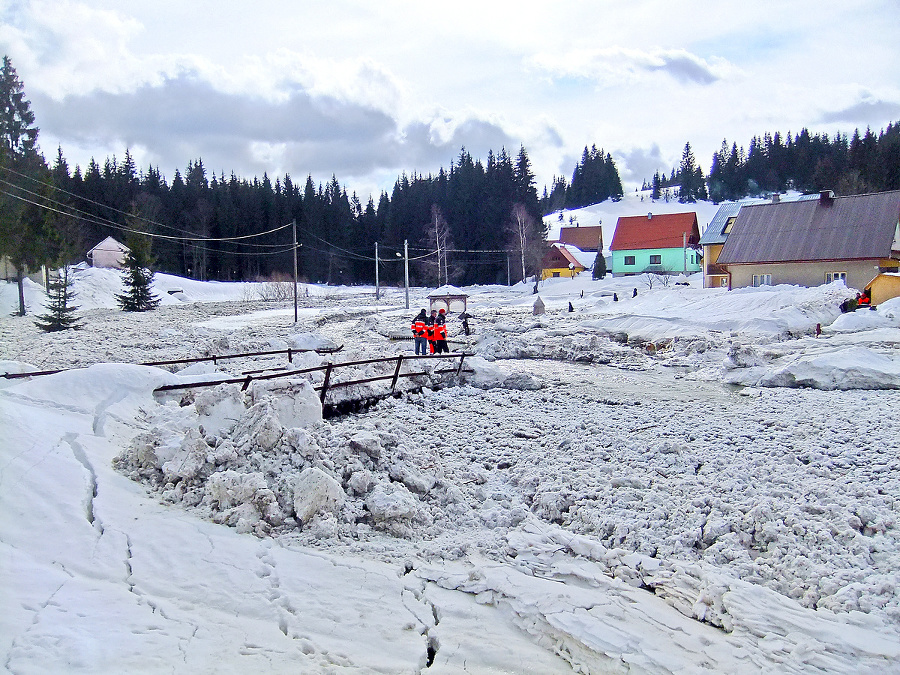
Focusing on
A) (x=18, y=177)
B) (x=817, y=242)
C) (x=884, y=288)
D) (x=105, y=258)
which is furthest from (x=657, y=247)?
(x=18, y=177)

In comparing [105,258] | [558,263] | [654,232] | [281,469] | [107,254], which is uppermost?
[654,232]

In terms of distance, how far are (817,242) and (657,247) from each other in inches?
1347

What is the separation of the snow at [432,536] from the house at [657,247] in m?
61.1

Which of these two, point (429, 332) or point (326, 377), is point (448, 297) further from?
point (326, 377)

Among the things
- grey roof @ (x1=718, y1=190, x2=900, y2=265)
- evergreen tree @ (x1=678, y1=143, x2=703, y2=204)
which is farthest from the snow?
evergreen tree @ (x1=678, y1=143, x2=703, y2=204)

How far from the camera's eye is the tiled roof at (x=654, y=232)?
227ft

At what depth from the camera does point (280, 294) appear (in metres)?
57.0

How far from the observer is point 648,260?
6919cm

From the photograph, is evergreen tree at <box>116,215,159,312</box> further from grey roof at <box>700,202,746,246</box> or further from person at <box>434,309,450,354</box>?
grey roof at <box>700,202,746,246</box>

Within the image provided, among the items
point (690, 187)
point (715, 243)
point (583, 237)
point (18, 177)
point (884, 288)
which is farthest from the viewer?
point (690, 187)

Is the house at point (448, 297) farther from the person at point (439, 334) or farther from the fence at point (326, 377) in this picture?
the fence at point (326, 377)

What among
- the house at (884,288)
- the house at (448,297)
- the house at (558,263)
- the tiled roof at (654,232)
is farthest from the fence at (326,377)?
the tiled roof at (654,232)

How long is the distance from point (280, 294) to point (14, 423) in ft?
172

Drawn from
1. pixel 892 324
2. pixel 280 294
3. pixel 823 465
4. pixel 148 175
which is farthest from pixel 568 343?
pixel 148 175
